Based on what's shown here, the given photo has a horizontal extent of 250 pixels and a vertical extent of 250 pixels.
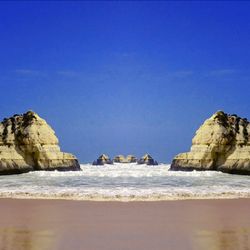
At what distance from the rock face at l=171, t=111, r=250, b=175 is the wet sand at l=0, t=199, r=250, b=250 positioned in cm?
4585

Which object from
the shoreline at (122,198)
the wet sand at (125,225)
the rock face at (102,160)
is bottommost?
the wet sand at (125,225)

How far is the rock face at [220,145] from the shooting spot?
63.6 meters

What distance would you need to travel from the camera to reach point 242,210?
16219mm

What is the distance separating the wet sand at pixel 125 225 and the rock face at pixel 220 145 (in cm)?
4585

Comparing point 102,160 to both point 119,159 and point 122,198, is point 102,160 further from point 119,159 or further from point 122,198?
point 122,198

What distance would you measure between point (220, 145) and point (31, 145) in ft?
85.4

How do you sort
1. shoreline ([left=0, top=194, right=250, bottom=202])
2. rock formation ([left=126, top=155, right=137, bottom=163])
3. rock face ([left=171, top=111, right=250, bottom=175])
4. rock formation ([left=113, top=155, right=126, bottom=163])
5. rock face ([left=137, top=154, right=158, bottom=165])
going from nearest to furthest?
shoreline ([left=0, top=194, right=250, bottom=202]) < rock face ([left=171, top=111, right=250, bottom=175]) < rock face ([left=137, top=154, right=158, bottom=165]) < rock formation ([left=126, top=155, right=137, bottom=163]) < rock formation ([left=113, top=155, right=126, bottom=163])

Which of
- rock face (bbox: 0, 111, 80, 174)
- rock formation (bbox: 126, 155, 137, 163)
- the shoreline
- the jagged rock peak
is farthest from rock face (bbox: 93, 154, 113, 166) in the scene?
the shoreline

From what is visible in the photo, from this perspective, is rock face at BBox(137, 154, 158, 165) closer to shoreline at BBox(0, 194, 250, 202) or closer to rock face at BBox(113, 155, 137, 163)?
rock face at BBox(113, 155, 137, 163)

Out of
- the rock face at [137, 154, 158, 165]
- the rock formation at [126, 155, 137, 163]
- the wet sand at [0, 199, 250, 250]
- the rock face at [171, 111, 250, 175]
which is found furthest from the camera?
the rock formation at [126, 155, 137, 163]

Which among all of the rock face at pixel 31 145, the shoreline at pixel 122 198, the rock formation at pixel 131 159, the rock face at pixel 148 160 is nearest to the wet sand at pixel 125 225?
the shoreline at pixel 122 198

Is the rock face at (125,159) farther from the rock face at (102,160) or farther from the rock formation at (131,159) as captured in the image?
the rock face at (102,160)

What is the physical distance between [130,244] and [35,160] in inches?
2279

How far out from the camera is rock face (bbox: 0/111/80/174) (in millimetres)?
63688
